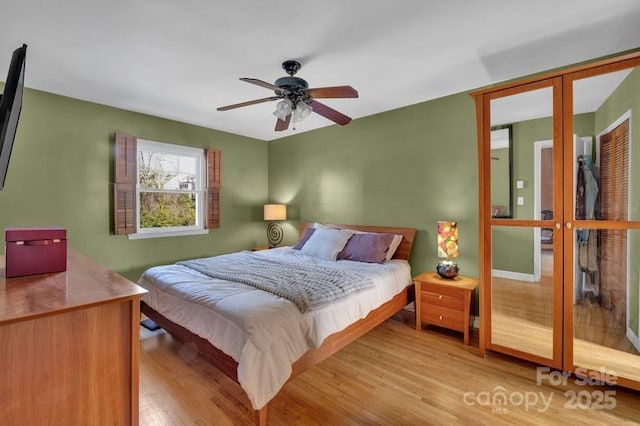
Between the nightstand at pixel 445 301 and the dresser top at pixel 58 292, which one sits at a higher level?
the dresser top at pixel 58 292

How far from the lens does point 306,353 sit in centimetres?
196

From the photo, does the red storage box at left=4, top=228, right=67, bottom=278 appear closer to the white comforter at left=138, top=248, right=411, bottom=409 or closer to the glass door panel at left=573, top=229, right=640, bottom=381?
the white comforter at left=138, top=248, right=411, bottom=409

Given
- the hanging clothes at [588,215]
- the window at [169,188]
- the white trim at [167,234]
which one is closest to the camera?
the hanging clothes at [588,215]

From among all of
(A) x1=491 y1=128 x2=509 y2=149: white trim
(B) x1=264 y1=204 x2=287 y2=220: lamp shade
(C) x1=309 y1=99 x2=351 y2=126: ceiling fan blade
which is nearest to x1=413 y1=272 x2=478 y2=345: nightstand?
(A) x1=491 y1=128 x2=509 y2=149: white trim

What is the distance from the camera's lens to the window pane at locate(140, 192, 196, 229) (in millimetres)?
3936

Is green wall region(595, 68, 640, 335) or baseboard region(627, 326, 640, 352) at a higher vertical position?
green wall region(595, 68, 640, 335)

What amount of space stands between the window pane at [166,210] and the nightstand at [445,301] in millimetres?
3334

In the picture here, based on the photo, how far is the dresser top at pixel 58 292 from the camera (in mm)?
873

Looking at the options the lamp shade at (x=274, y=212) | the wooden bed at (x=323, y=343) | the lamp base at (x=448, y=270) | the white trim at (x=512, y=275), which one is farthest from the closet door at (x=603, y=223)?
the lamp shade at (x=274, y=212)

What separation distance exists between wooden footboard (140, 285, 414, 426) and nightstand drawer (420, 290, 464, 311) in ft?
0.93

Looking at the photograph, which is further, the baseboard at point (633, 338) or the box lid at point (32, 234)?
the baseboard at point (633, 338)

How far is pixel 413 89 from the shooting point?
307 centimetres

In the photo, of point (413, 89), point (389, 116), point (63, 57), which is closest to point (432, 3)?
point (413, 89)

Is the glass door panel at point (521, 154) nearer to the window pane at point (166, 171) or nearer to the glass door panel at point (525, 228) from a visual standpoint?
the glass door panel at point (525, 228)
